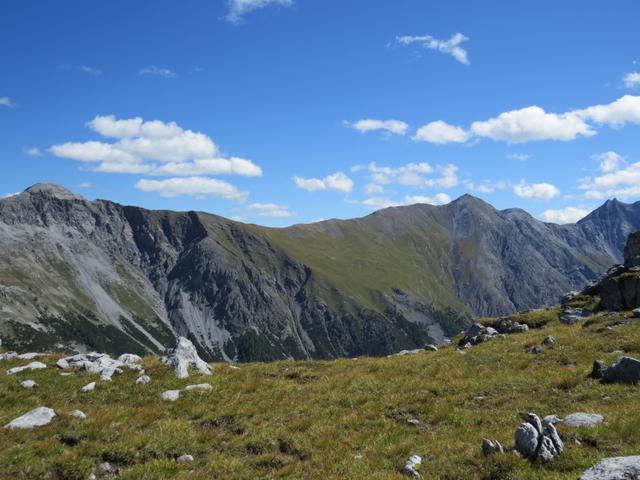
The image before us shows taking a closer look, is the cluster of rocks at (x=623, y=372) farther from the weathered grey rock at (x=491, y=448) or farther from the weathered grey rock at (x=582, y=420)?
the weathered grey rock at (x=491, y=448)

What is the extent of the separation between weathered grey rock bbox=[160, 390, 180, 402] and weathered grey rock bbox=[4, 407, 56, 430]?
4199 mm

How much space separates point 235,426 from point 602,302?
33136 mm

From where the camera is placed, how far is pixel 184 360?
2577cm

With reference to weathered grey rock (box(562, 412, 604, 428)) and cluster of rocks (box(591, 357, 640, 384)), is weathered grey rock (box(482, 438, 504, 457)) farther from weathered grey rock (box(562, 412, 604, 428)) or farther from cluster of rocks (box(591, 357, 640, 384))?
cluster of rocks (box(591, 357, 640, 384))

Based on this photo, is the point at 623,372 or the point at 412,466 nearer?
the point at 412,466

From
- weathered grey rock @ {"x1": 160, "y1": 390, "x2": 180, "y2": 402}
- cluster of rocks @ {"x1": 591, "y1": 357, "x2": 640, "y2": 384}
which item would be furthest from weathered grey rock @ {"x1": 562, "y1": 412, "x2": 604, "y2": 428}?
weathered grey rock @ {"x1": 160, "y1": 390, "x2": 180, "y2": 402}

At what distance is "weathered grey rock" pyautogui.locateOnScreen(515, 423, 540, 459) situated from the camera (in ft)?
37.7

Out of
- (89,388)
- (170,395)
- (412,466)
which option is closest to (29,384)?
(89,388)

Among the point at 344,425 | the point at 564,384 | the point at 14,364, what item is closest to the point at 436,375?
the point at 564,384

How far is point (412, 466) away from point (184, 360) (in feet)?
54.4

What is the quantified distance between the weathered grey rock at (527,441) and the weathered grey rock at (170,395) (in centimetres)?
1392

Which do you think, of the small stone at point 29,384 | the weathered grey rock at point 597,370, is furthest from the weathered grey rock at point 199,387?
the weathered grey rock at point 597,370

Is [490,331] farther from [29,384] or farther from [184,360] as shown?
[29,384]

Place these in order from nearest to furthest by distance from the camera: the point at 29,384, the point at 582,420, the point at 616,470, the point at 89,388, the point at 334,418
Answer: the point at 616,470 → the point at 582,420 → the point at 334,418 → the point at 89,388 → the point at 29,384
